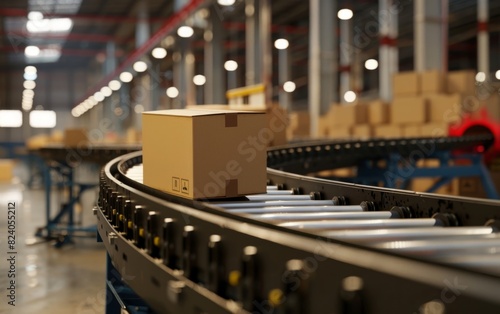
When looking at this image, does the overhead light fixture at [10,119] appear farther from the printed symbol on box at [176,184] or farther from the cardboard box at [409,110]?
the printed symbol on box at [176,184]

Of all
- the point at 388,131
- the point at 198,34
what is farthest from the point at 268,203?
the point at 198,34

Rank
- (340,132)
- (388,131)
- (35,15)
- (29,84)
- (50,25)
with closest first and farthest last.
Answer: (388,131) → (340,132) → (35,15) → (50,25) → (29,84)

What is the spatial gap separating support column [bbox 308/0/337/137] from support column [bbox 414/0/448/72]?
3.36m

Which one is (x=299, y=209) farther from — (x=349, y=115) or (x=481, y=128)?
(x=349, y=115)

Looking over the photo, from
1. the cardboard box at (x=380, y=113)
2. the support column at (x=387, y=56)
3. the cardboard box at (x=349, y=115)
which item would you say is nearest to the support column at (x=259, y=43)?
the support column at (x=387, y=56)

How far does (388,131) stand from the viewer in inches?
419

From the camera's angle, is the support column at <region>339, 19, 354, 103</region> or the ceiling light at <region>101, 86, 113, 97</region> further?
the ceiling light at <region>101, 86, 113, 97</region>

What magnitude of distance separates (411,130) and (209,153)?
809 cm

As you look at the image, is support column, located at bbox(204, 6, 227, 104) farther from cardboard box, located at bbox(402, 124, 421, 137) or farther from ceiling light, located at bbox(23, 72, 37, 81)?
ceiling light, located at bbox(23, 72, 37, 81)

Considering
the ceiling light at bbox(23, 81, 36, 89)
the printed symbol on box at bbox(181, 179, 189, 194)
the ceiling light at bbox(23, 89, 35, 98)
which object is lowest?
the printed symbol on box at bbox(181, 179, 189, 194)

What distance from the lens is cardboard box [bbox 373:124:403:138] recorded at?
10.3 meters

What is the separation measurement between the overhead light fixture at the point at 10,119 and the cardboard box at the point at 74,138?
35.1m

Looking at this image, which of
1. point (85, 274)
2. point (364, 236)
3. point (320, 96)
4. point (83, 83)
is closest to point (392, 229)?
point (364, 236)

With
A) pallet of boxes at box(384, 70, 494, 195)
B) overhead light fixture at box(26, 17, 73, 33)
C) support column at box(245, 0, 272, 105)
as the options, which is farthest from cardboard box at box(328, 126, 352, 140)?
overhead light fixture at box(26, 17, 73, 33)
